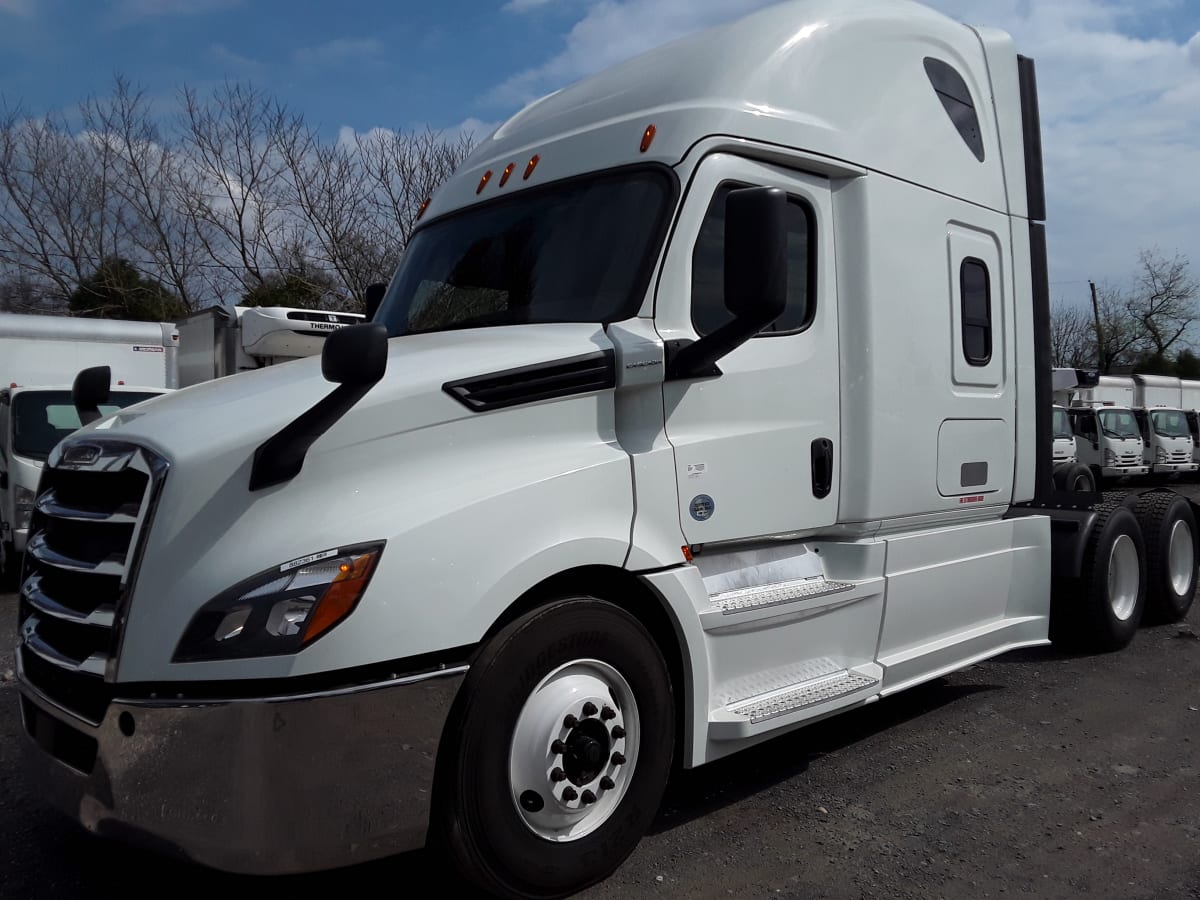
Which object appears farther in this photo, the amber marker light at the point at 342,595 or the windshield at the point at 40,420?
the windshield at the point at 40,420

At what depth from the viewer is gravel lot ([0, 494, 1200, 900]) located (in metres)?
3.52

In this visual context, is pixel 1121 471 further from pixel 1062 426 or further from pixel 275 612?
pixel 275 612

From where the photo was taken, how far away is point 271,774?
271 cm

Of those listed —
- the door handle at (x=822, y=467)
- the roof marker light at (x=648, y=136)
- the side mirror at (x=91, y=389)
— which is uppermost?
the roof marker light at (x=648, y=136)

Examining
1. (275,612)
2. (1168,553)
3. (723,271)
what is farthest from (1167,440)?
(275,612)

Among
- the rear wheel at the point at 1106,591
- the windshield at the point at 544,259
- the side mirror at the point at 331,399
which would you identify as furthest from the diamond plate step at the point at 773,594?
the rear wheel at the point at 1106,591

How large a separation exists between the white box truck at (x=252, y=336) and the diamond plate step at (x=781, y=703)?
823 centimetres

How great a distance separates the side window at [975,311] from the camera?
5277 millimetres

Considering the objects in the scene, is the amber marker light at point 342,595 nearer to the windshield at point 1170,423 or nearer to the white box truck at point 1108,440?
the white box truck at point 1108,440

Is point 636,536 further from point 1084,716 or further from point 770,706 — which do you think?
point 1084,716

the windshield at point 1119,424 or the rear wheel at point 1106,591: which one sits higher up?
the windshield at point 1119,424

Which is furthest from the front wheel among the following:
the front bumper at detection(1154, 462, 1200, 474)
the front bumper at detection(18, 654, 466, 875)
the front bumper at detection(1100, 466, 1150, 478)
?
the front bumper at detection(1154, 462, 1200, 474)

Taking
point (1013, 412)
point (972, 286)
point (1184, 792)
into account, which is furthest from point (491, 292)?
point (1184, 792)

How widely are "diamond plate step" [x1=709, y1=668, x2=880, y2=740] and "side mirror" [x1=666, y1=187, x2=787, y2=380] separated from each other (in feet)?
4.75
